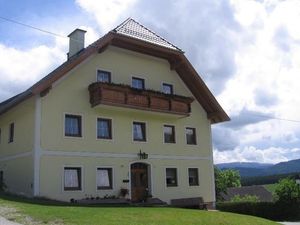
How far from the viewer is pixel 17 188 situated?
80.4ft

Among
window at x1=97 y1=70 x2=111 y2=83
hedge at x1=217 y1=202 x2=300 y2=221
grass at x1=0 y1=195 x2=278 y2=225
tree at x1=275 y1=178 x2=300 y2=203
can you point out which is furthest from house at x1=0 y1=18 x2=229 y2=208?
tree at x1=275 y1=178 x2=300 y2=203


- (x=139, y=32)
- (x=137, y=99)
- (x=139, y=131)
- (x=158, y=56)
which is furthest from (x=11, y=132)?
(x=158, y=56)

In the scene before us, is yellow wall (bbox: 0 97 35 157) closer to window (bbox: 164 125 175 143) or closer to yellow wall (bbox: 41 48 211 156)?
yellow wall (bbox: 41 48 211 156)

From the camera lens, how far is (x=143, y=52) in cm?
2833

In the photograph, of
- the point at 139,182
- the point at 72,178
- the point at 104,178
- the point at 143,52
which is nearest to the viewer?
the point at 72,178

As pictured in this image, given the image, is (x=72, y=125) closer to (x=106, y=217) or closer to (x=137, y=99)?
(x=137, y=99)

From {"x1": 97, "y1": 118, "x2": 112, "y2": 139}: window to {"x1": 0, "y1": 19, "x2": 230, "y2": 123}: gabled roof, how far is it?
359cm

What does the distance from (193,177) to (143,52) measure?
8.83 metres

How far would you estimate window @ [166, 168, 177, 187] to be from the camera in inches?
1118

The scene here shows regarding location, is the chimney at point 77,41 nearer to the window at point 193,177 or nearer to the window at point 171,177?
the window at point 171,177

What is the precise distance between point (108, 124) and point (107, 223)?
11.5 metres

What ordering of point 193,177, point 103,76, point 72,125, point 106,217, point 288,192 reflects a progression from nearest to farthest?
1. point 106,217
2. point 72,125
3. point 103,76
4. point 193,177
5. point 288,192

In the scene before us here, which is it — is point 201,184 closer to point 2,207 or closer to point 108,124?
point 108,124

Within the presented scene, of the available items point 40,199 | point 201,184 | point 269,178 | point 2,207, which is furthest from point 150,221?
point 269,178
